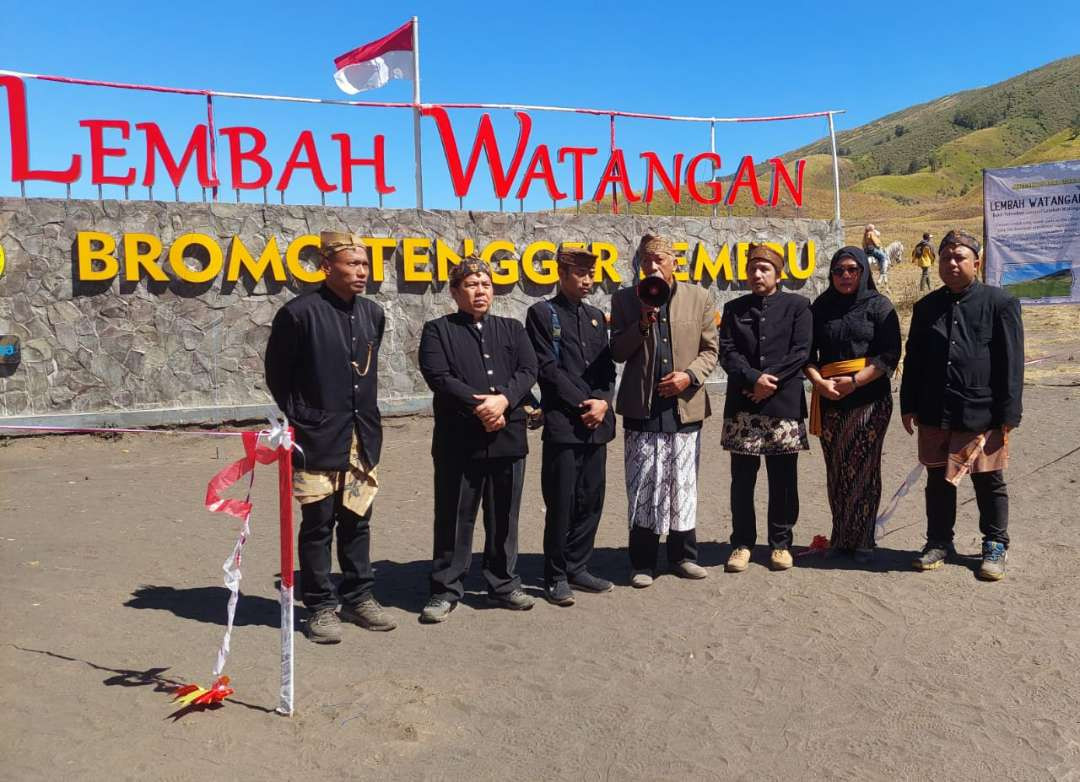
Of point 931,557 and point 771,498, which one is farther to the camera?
point 771,498

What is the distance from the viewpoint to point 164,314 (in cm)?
978

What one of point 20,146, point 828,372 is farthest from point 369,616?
point 20,146

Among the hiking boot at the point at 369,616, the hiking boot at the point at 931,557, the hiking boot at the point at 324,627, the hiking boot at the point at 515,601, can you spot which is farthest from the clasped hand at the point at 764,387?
the hiking boot at the point at 324,627

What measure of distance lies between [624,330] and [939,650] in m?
2.09

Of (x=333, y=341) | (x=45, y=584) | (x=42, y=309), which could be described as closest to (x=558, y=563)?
(x=333, y=341)

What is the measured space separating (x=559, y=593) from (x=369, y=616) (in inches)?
37.0

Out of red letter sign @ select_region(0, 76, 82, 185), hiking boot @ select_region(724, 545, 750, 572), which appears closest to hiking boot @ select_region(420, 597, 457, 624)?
hiking boot @ select_region(724, 545, 750, 572)

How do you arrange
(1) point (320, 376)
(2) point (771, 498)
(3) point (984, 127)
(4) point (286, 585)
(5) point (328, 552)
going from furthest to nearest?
(3) point (984, 127)
(2) point (771, 498)
(5) point (328, 552)
(1) point (320, 376)
(4) point (286, 585)

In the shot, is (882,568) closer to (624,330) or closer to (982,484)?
(982,484)

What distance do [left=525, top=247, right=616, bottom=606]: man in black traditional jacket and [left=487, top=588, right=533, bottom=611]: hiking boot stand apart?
0.15m

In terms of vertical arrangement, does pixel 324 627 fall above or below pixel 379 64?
below

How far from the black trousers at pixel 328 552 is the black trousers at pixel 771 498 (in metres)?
2.05

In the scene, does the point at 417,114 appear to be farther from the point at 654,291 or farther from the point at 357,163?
the point at 654,291

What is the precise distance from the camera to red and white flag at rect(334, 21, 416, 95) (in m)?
10.9
